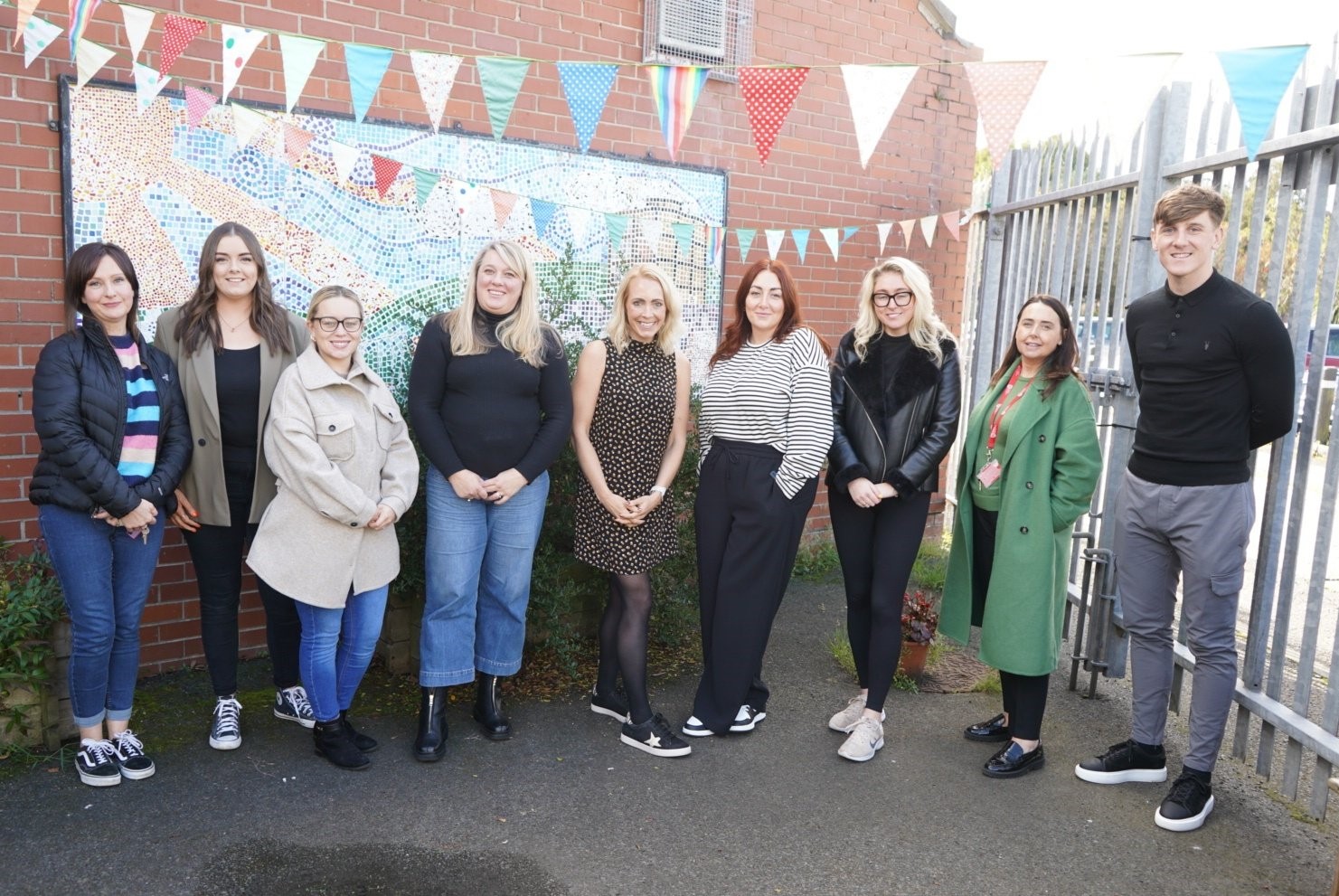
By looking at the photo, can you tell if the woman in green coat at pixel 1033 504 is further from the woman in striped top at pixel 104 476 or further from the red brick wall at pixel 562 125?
the woman in striped top at pixel 104 476

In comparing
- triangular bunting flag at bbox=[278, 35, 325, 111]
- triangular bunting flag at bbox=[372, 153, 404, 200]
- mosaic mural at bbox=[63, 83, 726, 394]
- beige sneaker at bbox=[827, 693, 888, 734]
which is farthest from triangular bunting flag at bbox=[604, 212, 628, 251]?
beige sneaker at bbox=[827, 693, 888, 734]

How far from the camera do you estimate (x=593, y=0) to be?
529 cm

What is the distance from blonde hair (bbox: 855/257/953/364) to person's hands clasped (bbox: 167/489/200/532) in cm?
266

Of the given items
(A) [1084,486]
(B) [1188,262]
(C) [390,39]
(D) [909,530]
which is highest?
(C) [390,39]

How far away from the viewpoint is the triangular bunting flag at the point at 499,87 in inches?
171

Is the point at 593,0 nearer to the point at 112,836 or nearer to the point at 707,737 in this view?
the point at 707,737

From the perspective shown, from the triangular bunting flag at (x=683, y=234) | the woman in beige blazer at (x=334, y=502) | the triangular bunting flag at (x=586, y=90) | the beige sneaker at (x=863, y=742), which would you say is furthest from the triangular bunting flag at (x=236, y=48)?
the beige sneaker at (x=863, y=742)

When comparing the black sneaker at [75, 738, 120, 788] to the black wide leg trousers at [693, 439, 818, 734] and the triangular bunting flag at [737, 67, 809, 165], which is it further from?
the triangular bunting flag at [737, 67, 809, 165]

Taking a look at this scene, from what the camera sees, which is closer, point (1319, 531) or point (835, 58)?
point (1319, 531)

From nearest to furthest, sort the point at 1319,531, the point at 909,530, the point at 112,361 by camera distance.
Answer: the point at 112,361 → the point at 1319,531 → the point at 909,530

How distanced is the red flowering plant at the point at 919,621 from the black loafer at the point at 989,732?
0.64m

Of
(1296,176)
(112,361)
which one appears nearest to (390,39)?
(112,361)

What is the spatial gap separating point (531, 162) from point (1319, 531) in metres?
4.04

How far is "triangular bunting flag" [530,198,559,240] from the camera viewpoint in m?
5.19
